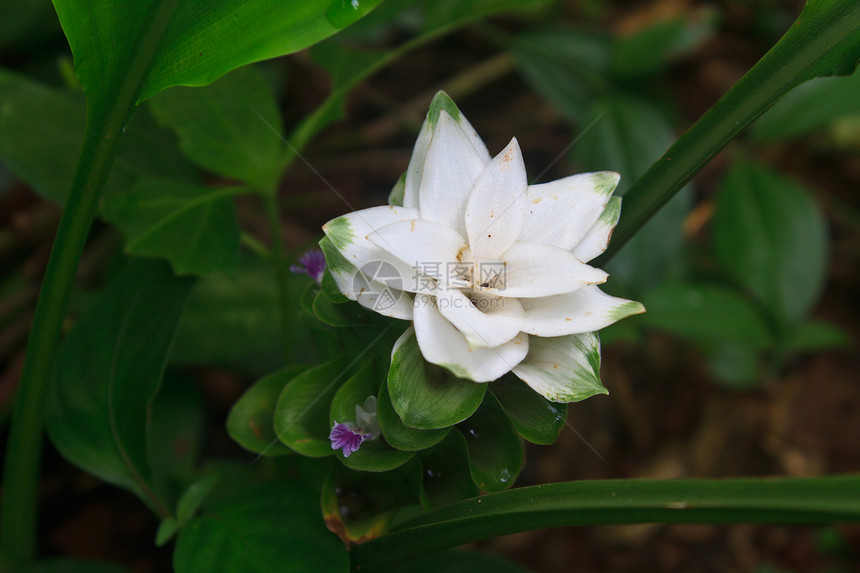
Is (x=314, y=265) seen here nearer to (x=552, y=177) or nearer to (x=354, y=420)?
(x=354, y=420)

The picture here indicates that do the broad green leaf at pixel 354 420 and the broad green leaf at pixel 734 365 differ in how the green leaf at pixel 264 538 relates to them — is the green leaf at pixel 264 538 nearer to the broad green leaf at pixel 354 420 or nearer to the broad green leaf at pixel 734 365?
the broad green leaf at pixel 354 420

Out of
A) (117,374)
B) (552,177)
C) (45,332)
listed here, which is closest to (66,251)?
(45,332)

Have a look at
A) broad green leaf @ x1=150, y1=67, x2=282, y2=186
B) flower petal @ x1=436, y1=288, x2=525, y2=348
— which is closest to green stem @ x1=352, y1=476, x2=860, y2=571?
flower petal @ x1=436, y1=288, x2=525, y2=348

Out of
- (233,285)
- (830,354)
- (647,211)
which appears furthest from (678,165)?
(830,354)

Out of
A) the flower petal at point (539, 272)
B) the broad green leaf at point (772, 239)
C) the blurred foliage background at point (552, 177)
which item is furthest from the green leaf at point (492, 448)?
the broad green leaf at point (772, 239)

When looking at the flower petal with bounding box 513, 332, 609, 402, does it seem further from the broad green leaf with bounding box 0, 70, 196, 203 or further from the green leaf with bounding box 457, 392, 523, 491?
the broad green leaf with bounding box 0, 70, 196, 203

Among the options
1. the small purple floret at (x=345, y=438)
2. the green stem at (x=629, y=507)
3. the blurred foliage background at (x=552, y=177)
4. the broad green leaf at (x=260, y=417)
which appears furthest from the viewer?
the blurred foliage background at (x=552, y=177)
